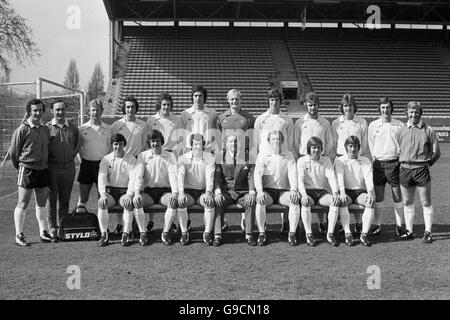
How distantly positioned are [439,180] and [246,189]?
7.80 m

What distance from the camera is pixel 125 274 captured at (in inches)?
184

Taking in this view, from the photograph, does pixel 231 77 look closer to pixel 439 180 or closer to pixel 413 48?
pixel 413 48

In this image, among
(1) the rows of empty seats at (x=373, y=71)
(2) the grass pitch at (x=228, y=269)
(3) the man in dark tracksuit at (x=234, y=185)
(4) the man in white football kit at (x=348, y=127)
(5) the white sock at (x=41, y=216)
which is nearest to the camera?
(2) the grass pitch at (x=228, y=269)

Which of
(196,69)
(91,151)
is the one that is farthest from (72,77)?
(91,151)

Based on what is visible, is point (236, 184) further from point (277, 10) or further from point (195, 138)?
point (277, 10)

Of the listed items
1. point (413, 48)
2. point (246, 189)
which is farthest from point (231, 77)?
point (246, 189)

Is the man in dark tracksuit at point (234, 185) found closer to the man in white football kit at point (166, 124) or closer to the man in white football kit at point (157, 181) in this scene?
the man in white football kit at point (157, 181)

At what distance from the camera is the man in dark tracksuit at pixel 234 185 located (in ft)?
19.6

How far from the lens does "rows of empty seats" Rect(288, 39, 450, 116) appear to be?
24.0 meters

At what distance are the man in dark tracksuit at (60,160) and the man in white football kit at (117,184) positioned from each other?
1.64ft

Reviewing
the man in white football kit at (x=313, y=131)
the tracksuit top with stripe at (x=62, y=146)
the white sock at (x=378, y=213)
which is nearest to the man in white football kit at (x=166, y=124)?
the tracksuit top with stripe at (x=62, y=146)

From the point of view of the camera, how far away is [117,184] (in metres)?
6.26

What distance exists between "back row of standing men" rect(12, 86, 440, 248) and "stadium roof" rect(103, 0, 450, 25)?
17.6 m
